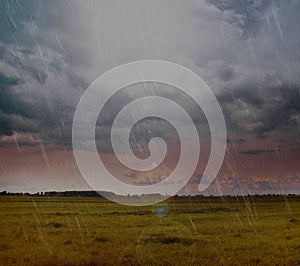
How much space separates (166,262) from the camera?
17750 millimetres

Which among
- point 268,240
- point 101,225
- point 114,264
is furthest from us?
point 101,225

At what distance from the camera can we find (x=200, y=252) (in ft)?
66.1

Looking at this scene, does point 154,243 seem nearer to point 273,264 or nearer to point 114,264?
point 114,264

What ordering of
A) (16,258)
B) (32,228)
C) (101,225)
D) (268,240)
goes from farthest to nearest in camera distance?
(101,225) < (32,228) < (268,240) < (16,258)

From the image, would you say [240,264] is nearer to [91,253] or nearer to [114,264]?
[114,264]

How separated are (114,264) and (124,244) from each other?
508cm

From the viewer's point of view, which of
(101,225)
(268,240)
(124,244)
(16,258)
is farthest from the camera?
(101,225)

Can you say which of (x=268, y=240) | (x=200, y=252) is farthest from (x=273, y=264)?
(x=268, y=240)

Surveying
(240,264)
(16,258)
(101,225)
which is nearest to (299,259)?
(240,264)

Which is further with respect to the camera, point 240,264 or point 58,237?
point 58,237

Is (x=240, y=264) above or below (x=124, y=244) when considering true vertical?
below

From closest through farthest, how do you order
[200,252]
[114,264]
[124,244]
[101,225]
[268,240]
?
[114,264] → [200,252] → [124,244] → [268,240] → [101,225]

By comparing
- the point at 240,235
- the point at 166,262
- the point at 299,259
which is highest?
the point at 240,235

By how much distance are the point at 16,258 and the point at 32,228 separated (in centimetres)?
1145
